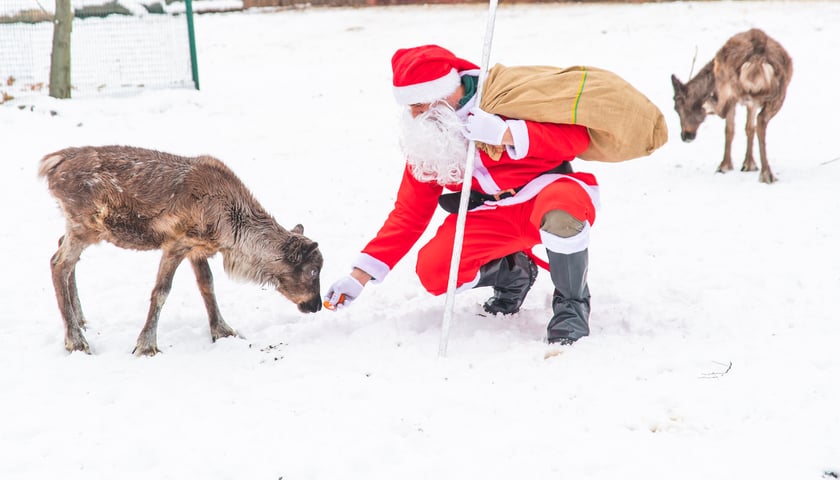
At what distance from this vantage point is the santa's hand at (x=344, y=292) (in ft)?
14.8

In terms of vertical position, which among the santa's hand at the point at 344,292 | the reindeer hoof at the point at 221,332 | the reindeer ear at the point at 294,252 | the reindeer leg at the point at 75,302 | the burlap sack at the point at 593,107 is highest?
the burlap sack at the point at 593,107

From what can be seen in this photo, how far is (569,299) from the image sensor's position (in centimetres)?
434

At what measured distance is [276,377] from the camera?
407 cm

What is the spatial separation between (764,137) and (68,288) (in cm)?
650

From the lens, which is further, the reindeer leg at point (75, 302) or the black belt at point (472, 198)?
the reindeer leg at point (75, 302)

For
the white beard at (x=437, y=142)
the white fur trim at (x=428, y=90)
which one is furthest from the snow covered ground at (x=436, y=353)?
the white fur trim at (x=428, y=90)

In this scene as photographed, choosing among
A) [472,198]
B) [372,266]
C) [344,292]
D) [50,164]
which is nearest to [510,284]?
[472,198]

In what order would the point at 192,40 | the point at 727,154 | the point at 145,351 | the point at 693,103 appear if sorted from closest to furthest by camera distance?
1. the point at 145,351
2. the point at 727,154
3. the point at 693,103
4. the point at 192,40

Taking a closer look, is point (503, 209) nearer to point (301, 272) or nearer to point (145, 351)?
point (301, 272)

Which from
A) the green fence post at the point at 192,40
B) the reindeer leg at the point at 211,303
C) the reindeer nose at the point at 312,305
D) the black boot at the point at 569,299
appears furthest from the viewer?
the green fence post at the point at 192,40

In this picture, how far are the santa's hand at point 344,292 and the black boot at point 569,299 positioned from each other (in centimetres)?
109

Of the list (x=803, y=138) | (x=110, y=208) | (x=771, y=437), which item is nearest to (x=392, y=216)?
(x=110, y=208)

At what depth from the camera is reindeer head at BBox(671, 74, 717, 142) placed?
9.07 metres

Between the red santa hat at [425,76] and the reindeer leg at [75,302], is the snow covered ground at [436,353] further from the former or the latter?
the red santa hat at [425,76]
